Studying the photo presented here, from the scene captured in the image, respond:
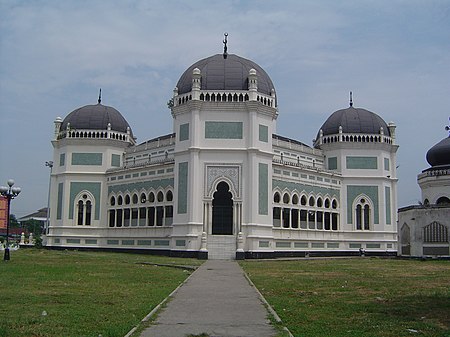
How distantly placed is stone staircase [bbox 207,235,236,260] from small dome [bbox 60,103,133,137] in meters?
19.9

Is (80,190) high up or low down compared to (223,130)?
down

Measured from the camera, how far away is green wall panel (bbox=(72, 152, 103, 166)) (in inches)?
2131

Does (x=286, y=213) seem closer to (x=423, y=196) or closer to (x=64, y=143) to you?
(x=423, y=196)

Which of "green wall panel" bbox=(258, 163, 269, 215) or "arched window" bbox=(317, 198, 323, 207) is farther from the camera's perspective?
"arched window" bbox=(317, 198, 323, 207)

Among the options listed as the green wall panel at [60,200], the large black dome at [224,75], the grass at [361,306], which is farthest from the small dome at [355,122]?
the grass at [361,306]

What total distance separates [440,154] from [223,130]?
1036 inches

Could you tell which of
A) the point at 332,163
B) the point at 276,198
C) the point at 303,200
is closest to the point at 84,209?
the point at 276,198

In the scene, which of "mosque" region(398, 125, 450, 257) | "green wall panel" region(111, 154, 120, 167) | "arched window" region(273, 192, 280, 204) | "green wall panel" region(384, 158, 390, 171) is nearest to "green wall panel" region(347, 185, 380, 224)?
"green wall panel" region(384, 158, 390, 171)

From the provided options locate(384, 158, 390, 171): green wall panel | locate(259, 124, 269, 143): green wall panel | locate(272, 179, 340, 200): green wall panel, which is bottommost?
locate(272, 179, 340, 200): green wall panel

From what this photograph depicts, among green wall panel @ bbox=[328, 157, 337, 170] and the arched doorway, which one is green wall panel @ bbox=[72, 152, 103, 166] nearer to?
the arched doorway

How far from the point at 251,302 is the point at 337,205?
41.4 metres

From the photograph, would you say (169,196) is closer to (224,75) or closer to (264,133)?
(264,133)

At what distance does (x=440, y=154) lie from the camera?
5653 centimetres

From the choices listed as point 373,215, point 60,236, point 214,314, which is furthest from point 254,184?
→ point 214,314
